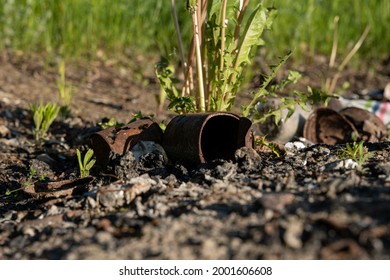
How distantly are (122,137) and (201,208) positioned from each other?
105 centimetres

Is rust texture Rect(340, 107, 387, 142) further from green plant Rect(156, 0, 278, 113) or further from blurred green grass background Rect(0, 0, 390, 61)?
blurred green grass background Rect(0, 0, 390, 61)

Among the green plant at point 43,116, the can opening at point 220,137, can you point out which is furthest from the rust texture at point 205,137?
the green plant at point 43,116

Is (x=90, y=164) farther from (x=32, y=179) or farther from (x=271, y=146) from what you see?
(x=271, y=146)

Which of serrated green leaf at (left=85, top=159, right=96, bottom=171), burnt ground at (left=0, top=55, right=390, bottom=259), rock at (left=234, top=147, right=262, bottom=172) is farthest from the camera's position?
serrated green leaf at (left=85, top=159, right=96, bottom=171)

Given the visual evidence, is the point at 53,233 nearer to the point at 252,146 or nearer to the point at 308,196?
the point at 308,196

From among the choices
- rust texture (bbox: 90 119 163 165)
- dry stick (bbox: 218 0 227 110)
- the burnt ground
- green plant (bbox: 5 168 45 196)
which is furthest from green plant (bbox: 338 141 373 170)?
green plant (bbox: 5 168 45 196)

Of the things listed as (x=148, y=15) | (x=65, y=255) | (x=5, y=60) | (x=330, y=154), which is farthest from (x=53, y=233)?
(x=148, y=15)

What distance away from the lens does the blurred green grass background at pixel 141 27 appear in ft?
21.1

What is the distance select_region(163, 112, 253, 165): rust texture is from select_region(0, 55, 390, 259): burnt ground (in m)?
0.09

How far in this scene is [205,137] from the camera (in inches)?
129

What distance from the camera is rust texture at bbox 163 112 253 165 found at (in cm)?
303

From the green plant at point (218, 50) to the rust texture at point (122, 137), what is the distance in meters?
0.16

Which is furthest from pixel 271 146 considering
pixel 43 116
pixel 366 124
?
pixel 43 116

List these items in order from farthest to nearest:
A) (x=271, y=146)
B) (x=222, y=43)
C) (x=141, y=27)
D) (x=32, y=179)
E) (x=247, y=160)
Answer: (x=141, y=27) < (x=32, y=179) < (x=222, y=43) < (x=271, y=146) < (x=247, y=160)
